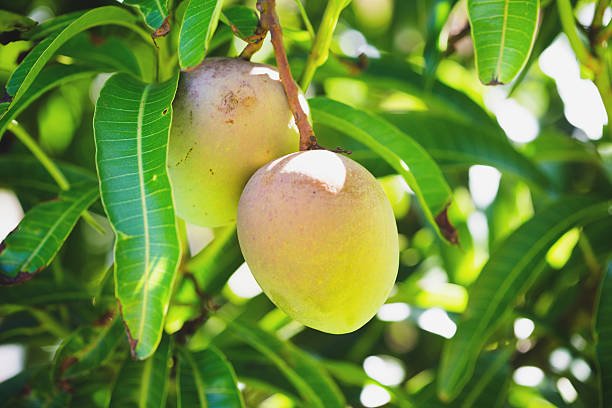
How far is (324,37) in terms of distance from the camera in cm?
89

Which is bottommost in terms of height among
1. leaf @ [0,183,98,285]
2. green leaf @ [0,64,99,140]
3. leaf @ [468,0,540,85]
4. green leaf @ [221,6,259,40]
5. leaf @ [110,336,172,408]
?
leaf @ [110,336,172,408]

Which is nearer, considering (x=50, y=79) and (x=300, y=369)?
(x=50, y=79)

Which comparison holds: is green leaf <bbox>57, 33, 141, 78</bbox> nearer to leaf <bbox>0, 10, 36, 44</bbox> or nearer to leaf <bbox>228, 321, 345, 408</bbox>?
leaf <bbox>0, 10, 36, 44</bbox>

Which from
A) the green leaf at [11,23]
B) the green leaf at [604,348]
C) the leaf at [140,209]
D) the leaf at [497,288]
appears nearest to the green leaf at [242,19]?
the leaf at [140,209]

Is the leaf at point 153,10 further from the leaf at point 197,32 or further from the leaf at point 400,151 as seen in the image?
the leaf at point 400,151

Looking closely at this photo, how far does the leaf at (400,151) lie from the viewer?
891 millimetres

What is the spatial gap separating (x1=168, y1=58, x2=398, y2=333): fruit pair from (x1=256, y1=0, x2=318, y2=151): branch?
0.6 inches

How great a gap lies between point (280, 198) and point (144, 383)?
1.29ft

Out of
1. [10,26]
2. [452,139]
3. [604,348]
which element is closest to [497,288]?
[604,348]

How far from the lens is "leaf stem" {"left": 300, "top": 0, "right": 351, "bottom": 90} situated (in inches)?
34.1

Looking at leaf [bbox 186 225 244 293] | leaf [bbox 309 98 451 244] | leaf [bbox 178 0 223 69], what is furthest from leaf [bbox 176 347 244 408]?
leaf [bbox 178 0 223 69]

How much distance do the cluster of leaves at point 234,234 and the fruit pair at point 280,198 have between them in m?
0.05

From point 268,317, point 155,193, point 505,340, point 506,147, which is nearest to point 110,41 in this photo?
point 155,193

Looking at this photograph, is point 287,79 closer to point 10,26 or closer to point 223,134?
point 223,134
